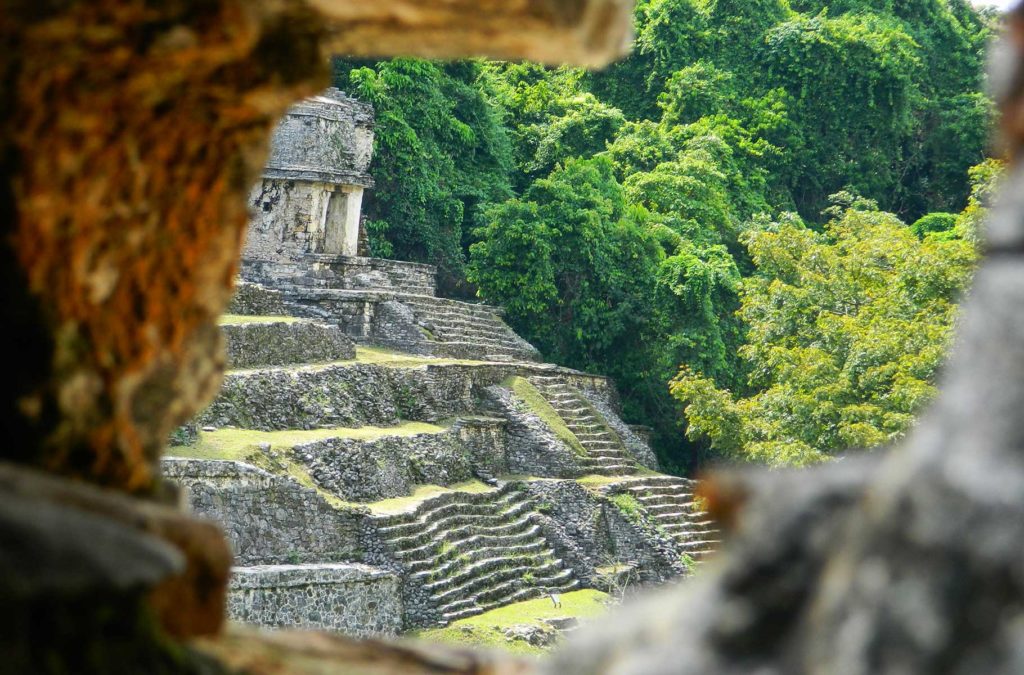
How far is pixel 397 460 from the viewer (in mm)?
18547

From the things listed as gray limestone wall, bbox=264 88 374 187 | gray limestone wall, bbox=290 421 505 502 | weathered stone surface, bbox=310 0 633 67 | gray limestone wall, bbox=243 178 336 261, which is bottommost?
gray limestone wall, bbox=290 421 505 502

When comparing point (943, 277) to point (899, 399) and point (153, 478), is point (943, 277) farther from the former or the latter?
point (153, 478)

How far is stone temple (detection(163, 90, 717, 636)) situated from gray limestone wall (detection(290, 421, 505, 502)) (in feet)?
0.09

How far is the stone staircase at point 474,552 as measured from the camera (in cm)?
1647

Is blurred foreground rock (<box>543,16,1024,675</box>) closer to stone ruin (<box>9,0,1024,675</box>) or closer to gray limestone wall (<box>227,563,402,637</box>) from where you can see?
stone ruin (<box>9,0,1024,675</box>)

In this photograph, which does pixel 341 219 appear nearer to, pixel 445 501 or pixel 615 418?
pixel 615 418

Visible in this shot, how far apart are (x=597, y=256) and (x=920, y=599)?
24445 mm

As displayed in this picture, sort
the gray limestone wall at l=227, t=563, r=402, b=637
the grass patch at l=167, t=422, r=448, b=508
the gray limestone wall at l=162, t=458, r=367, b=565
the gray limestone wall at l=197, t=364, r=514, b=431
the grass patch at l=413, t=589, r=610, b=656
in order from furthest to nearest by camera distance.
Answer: the gray limestone wall at l=197, t=364, r=514, b=431 → the grass patch at l=167, t=422, r=448, b=508 → the grass patch at l=413, t=589, r=610, b=656 → the gray limestone wall at l=162, t=458, r=367, b=565 → the gray limestone wall at l=227, t=563, r=402, b=637

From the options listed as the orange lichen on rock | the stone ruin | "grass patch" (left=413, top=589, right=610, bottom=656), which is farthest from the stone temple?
the stone ruin

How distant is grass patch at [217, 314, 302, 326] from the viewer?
62.7ft

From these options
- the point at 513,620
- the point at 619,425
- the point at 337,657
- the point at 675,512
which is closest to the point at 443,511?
the point at 513,620

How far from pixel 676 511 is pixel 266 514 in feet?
25.5

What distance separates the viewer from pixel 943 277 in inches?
722

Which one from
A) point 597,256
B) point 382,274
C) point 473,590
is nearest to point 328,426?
point 473,590
